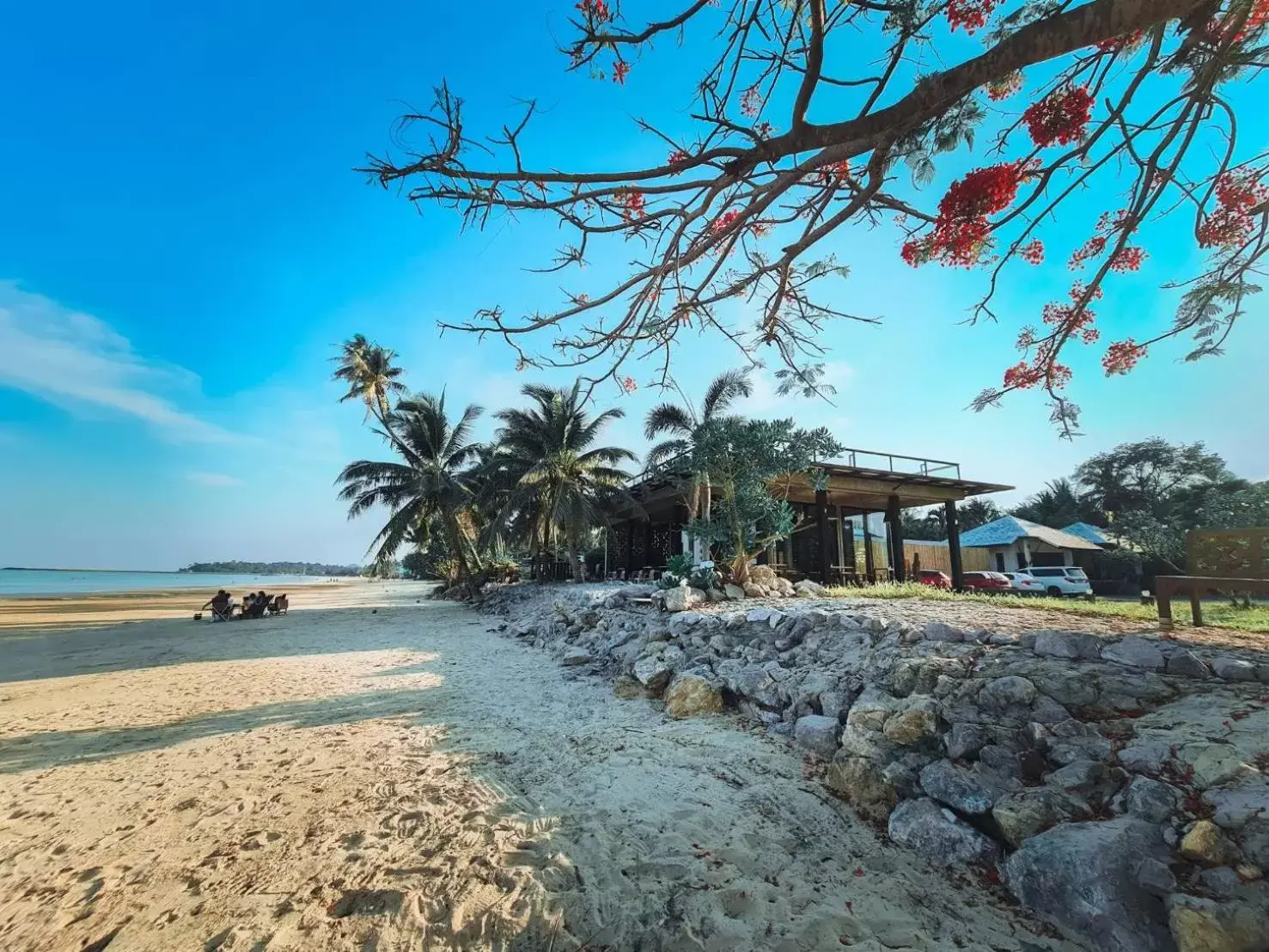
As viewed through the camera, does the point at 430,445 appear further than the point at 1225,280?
Yes

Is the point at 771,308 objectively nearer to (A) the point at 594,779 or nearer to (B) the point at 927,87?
(B) the point at 927,87

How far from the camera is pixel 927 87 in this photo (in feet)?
7.18

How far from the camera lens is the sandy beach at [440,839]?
2.33 m

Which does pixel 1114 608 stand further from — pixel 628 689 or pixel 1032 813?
pixel 628 689

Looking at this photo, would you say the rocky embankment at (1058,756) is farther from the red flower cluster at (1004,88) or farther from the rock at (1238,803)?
the red flower cluster at (1004,88)

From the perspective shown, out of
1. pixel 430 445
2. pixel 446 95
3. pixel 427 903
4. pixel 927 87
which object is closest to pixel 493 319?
pixel 446 95

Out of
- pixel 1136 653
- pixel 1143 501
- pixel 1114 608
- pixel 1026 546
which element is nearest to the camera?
pixel 1136 653

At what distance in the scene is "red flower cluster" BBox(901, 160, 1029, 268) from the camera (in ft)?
9.41

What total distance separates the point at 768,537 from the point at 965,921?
25.9ft

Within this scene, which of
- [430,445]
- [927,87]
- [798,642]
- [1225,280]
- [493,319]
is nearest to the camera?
[927,87]

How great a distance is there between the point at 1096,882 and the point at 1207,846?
47cm

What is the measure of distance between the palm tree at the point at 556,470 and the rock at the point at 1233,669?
14144 mm

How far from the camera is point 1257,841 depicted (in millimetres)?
2082

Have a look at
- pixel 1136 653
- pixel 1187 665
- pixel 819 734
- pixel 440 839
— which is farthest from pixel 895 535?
pixel 440 839
